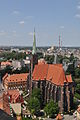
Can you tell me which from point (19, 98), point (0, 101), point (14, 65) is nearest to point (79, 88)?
point (19, 98)

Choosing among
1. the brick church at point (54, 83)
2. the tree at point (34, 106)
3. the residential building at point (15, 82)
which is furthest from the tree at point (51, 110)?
the residential building at point (15, 82)

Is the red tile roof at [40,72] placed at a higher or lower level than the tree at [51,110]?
higher

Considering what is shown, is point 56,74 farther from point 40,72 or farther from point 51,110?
point 51,110

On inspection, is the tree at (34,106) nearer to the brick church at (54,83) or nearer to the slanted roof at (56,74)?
the brick church at (54,83)

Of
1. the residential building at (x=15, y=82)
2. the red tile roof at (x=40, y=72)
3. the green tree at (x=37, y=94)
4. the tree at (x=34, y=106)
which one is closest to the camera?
the tree at (x=34, y=106)

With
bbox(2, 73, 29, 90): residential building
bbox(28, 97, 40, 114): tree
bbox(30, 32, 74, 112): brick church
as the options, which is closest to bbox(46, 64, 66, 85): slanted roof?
bbox(30, 32, 74, 112): brick church

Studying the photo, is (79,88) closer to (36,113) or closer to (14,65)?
(36,113)

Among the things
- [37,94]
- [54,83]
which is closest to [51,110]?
[54,83]
